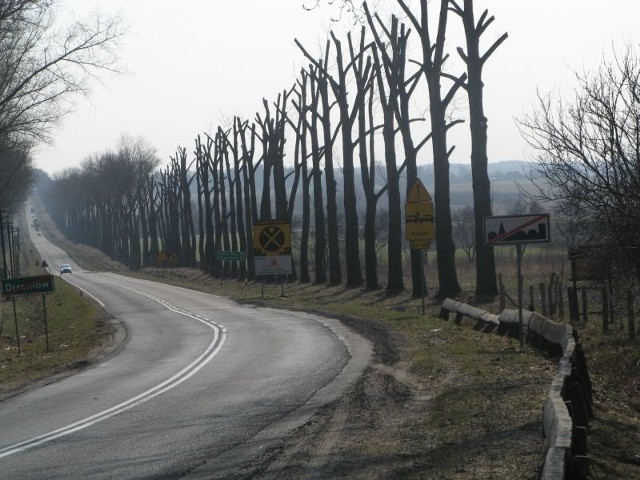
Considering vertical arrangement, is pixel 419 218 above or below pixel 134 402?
above

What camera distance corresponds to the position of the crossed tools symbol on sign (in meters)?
44.7

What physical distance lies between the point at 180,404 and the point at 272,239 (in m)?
30.6

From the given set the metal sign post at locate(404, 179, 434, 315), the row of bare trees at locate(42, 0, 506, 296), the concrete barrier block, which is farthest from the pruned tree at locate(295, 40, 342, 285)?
the concrete barrier block

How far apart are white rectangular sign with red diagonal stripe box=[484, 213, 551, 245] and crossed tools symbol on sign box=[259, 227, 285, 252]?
87.4 ft

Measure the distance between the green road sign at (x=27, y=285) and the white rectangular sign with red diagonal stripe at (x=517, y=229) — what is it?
12525 mm

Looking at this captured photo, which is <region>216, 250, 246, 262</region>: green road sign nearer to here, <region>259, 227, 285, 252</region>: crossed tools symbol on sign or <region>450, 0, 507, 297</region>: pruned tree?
<region>259, 227, 285, 252</region>: crossed tools symbol on sign

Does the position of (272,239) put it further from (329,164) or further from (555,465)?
(555,465)

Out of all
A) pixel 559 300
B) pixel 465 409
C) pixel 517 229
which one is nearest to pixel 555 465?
pixel 465 409

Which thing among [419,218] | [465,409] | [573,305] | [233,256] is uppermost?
[419,218]

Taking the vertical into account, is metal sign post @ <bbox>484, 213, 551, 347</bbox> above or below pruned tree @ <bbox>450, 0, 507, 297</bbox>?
below

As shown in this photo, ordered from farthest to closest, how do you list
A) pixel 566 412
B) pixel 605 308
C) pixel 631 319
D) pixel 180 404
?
pixel 605 308 < pixel 631 319 < pixel 180 404 < pixel 566 412

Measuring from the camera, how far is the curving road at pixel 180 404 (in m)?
9.89

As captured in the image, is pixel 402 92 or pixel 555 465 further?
pixel 402 92

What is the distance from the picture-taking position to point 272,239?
4478cm
